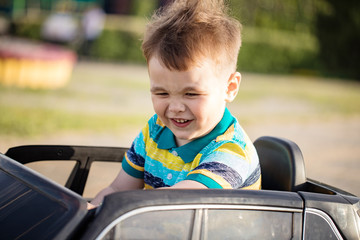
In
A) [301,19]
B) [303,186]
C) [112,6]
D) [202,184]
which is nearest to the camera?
[202,184]

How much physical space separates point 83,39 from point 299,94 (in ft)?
37.9

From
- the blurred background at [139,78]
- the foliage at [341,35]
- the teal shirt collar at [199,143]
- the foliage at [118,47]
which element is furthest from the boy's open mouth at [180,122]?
the foliage at [118,47]

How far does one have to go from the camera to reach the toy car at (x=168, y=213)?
1.48 meters

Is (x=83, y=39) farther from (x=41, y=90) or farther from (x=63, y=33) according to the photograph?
(x=41, y=90)

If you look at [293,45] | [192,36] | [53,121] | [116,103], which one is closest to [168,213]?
[192,36]

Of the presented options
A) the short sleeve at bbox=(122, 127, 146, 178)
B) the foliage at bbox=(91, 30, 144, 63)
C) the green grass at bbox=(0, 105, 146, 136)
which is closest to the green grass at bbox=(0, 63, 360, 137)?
the green grass at bbox=(0, 105, 146, 136)

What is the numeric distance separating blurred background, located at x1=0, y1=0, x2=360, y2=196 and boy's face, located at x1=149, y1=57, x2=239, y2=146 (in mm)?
488

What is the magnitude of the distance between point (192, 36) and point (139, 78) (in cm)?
1433

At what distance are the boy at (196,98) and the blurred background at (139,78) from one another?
330mm

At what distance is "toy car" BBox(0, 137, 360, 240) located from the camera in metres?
1.48

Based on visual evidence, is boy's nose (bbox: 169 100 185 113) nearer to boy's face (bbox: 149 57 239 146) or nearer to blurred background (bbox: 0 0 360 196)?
boy's face (bbox: 149 57 239 146)

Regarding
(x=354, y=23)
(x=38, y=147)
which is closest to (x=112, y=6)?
(x=354, y=23)

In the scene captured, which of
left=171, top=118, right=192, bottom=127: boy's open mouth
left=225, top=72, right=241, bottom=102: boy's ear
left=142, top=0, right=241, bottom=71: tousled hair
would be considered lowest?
left=171, top=118, right=192, bottom=127: boy's open mouth

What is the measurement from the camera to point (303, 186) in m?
2.35
